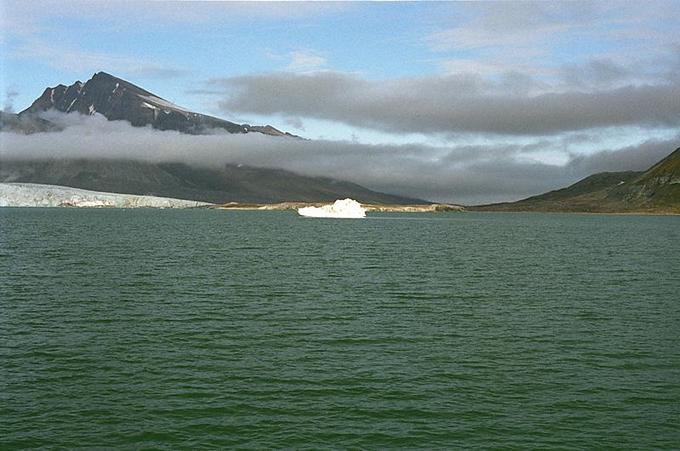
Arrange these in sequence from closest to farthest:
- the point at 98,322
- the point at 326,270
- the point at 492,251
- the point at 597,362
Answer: the point at 597,362
the point at 98,322
the point at 326,270
the point at 492,251

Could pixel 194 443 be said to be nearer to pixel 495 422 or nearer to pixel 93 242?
pixel 495 422

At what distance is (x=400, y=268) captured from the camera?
67312 mm

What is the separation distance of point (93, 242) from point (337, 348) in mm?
79052

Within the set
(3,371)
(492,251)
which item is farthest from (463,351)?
(492,251)

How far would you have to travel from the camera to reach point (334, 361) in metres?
28.6

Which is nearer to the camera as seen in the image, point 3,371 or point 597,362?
point 3,371

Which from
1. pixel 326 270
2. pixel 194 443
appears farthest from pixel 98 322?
pixel 326 270

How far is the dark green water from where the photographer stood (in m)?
20.7

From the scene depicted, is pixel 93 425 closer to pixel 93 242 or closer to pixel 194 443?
pixel 194 443

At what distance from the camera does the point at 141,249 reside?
87250 mm

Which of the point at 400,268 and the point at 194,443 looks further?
the point at 400,268

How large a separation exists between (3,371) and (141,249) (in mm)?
62642

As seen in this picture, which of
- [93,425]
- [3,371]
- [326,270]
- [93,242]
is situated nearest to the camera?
[93,425]

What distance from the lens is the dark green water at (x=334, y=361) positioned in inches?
815
